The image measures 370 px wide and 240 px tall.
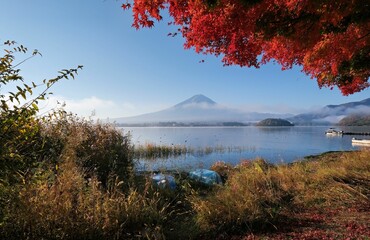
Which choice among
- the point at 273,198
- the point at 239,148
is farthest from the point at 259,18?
the point at 239,148

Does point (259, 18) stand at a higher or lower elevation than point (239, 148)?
higher

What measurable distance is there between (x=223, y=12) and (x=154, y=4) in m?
1.26

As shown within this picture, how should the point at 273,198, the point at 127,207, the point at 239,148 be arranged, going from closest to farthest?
the point at 127,207
the point at 273,198
the point at 239,148

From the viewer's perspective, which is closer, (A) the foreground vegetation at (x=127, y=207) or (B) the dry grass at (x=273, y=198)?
(A) the foreground vegetation at (x=127, y=207)

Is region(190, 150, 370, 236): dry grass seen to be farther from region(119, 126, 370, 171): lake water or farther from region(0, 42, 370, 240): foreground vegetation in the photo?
region(119, 126, 370, 171): lake water

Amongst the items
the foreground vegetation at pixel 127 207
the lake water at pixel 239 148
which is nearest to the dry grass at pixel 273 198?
the foreground vegetation at pixel 127 207

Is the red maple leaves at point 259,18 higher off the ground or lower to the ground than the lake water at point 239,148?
higher

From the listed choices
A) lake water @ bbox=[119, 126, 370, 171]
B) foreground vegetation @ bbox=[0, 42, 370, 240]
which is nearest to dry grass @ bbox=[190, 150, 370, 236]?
foreground vegetation @ bbox=[0, 42, 370, 240]

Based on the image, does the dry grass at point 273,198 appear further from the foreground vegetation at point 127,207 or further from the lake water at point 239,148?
the lake water at point 239,148

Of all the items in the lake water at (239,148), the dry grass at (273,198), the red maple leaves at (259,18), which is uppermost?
the red maple leaves at (259,18)

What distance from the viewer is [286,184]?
7.96 m

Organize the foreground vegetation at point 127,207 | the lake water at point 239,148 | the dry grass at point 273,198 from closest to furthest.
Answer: the foreground vegetation at point 127,207 → the dry grass at point 273,198 → the lake water at point 239,148

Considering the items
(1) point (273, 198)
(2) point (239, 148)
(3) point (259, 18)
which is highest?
(3) point (259, 18)

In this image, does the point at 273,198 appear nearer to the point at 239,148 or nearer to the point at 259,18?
the point at 259,18
